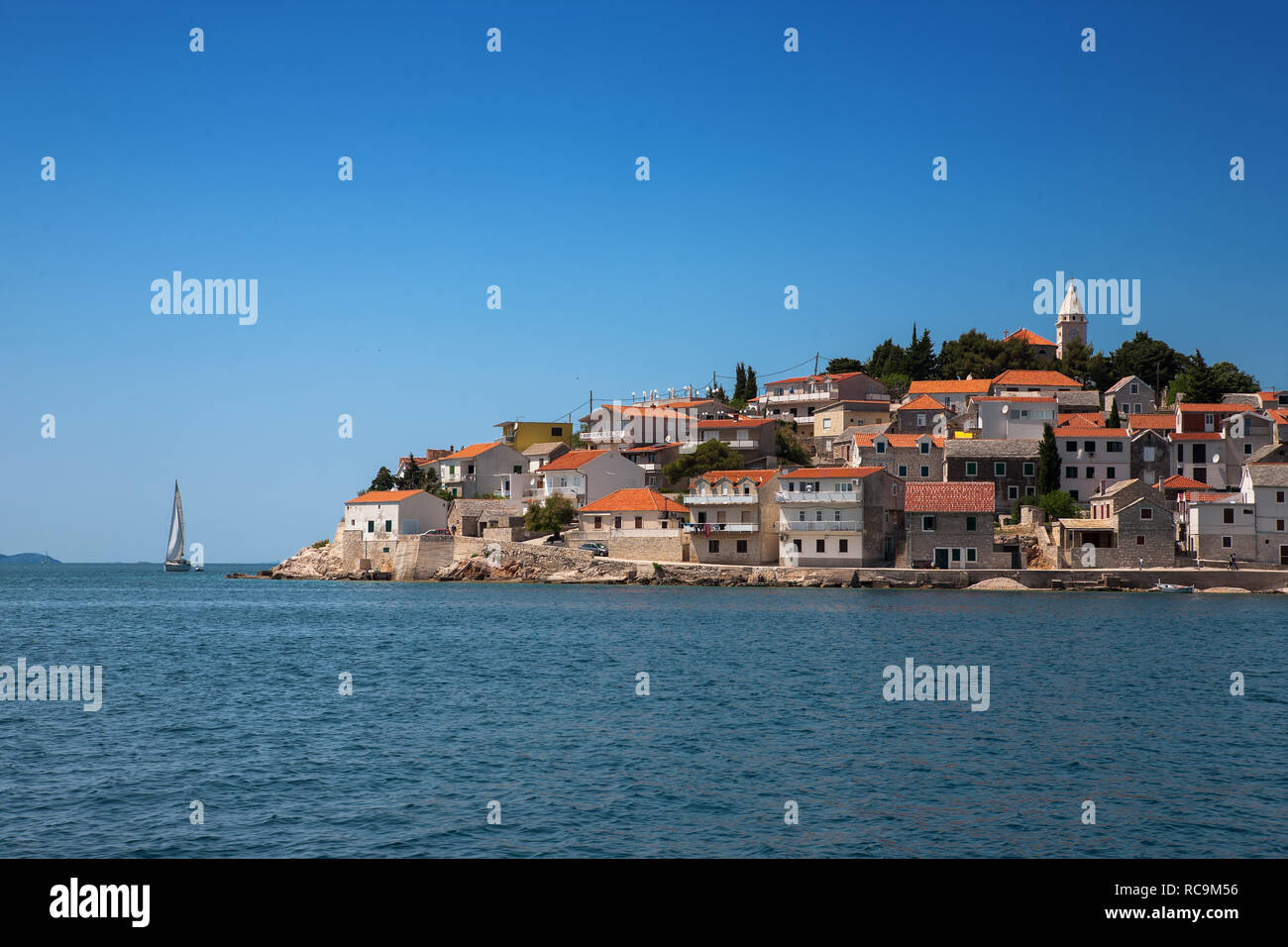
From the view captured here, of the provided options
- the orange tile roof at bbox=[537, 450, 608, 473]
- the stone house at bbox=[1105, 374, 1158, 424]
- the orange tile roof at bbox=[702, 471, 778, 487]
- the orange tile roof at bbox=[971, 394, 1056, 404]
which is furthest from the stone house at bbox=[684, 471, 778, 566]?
the stone house at bbox=[1105, 374, 1158, 424]

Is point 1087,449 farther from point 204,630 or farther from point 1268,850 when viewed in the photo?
point 1268,850

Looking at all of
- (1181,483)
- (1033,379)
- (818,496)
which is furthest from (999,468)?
(1033,379)

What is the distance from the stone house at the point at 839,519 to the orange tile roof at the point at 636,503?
9124 millimetres

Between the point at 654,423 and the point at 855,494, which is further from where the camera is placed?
the point at 654,423

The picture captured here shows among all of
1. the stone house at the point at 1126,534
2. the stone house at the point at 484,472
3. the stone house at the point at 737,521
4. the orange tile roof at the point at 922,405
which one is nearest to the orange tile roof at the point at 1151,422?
the orange tile roof at the point at 922,405

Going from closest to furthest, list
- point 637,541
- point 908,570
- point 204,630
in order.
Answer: point 204,630
point 908,570
point 637,541

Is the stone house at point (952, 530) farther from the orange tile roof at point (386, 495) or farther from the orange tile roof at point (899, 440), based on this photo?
the orange tile roof at point (386, 495)

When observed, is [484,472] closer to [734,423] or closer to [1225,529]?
[734,423]

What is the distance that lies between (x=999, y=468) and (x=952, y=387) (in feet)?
66.7

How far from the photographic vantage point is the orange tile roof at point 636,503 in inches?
2940

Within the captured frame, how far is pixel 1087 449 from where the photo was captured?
75500mm

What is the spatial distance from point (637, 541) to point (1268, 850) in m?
60.1
